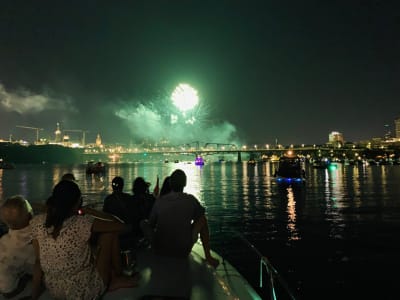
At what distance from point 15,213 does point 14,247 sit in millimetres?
429

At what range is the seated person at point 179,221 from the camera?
18.1 ft

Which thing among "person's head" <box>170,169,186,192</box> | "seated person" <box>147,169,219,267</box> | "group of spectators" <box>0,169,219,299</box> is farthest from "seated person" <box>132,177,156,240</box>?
"person's head" <box>170,169,186,192</box>

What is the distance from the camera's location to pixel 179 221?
557 centimetres

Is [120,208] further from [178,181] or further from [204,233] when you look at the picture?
[204,233]

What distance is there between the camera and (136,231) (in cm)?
700

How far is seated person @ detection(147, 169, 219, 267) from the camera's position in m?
5.53

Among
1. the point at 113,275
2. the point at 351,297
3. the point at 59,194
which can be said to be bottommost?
the point at 351,297

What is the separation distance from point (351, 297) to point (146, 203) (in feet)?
18.3

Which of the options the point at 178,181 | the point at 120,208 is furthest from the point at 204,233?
the point at 120,208

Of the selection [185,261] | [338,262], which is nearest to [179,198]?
[185,261]

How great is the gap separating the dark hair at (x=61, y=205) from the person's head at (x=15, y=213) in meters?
0.92

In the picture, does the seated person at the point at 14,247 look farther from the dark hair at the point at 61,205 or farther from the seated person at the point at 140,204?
the seated person at the point at 140,204

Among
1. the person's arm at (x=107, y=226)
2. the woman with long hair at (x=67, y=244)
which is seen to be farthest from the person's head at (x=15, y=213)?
the person's arm at (x=107, y=226)

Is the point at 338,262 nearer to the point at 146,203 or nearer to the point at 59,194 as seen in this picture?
the point at 146,203
